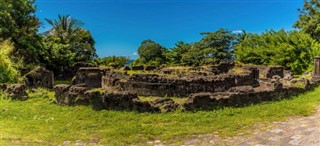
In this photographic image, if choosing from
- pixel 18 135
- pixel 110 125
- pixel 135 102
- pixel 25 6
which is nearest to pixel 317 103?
pixel 135 102

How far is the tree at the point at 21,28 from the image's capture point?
773 inches

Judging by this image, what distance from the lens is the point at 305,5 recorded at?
113 feet

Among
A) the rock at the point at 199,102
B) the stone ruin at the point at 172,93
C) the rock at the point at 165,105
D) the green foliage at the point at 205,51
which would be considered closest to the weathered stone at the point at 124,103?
the stone ruin at the point at 172,93

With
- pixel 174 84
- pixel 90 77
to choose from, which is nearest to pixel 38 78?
pixel 90 77

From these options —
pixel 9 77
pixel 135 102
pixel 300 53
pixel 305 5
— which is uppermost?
pixel 305 5

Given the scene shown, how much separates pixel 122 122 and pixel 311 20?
29293 mm

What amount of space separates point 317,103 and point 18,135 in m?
9.79

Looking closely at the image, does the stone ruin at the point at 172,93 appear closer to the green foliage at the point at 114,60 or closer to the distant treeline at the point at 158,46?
the distant treeline at the point at 158,46

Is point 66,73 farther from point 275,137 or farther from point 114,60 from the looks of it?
point 275,137

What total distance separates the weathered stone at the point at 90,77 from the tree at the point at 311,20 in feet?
72.9

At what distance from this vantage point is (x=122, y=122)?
9031mm

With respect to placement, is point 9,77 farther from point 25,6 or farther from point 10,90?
point 25,6

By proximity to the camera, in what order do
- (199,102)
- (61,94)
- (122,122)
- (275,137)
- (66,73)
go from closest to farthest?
(275,137) → (122,122) → (199,102) → (61,94) → (66,73)

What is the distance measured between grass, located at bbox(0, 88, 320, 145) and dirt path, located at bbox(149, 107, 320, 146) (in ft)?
1.30
